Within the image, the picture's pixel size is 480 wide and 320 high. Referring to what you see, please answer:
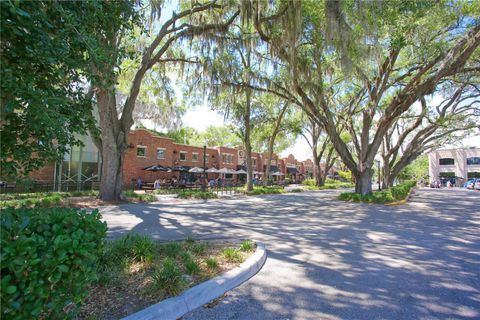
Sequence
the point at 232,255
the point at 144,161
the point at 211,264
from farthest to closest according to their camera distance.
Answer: the point at 144,161 → the point at 232,255 → the point at 211,264

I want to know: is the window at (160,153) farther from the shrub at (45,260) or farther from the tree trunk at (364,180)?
the shrub at (45,260)

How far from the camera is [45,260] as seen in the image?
2037 mm

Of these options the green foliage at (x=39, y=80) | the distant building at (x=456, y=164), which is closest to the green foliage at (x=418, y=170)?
the distant building at (x=456, y=164)

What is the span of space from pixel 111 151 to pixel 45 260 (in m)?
12.7

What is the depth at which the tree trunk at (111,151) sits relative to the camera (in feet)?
44.7

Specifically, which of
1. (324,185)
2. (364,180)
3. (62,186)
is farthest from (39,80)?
(324,185)

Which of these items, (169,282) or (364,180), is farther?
(364,180)

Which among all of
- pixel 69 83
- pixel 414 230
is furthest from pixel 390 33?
pixel 69 83

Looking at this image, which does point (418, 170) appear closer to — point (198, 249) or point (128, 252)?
point (198, 249)

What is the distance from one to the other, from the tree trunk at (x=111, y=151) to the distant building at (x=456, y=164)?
61.5 meters

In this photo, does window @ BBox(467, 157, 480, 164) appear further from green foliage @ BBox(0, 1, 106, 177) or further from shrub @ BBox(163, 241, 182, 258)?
green foliage @ BBox(0, 1, 106, 177)

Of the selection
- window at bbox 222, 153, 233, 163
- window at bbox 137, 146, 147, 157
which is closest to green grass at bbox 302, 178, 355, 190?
window at bbox 222, 153, 233, 163

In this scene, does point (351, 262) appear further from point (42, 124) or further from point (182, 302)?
point (42, 124)

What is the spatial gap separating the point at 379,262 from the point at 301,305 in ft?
7.73
